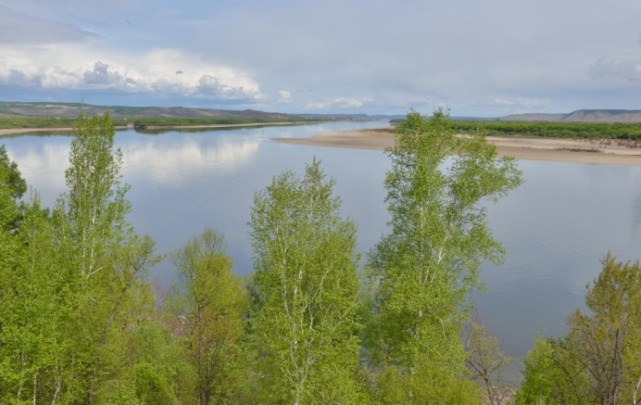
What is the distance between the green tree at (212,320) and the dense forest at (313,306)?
122mm

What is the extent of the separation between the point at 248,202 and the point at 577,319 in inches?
1829

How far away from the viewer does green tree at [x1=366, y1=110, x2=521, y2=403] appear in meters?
17.9

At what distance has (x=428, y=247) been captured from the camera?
19.4 m

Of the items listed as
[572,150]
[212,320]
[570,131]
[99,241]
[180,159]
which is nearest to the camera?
[99,241]

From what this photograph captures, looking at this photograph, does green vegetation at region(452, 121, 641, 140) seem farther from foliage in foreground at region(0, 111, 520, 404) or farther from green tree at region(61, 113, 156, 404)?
green tree at region(61, 113, 156, 404)

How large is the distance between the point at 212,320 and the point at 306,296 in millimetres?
8825

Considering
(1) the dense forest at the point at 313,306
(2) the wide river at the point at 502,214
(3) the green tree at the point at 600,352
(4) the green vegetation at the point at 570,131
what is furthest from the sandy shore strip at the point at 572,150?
(3) the green tree at the point at 600,352

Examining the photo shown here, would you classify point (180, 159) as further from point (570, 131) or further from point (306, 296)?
point (570, 131)

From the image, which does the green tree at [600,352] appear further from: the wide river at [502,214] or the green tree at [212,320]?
the green tree at [212,320]

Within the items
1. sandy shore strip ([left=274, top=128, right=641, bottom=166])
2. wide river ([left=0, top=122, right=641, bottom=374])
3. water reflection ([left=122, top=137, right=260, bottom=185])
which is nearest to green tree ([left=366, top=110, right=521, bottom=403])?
wide river ([left=0, top=122, right=641, bottom=374])

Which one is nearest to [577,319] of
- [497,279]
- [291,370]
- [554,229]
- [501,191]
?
[501,191]

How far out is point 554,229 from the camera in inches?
1989

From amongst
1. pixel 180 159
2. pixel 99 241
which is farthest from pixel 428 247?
pixel 180 159

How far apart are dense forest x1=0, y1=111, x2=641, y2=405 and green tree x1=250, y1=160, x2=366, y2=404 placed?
6 centimetres
